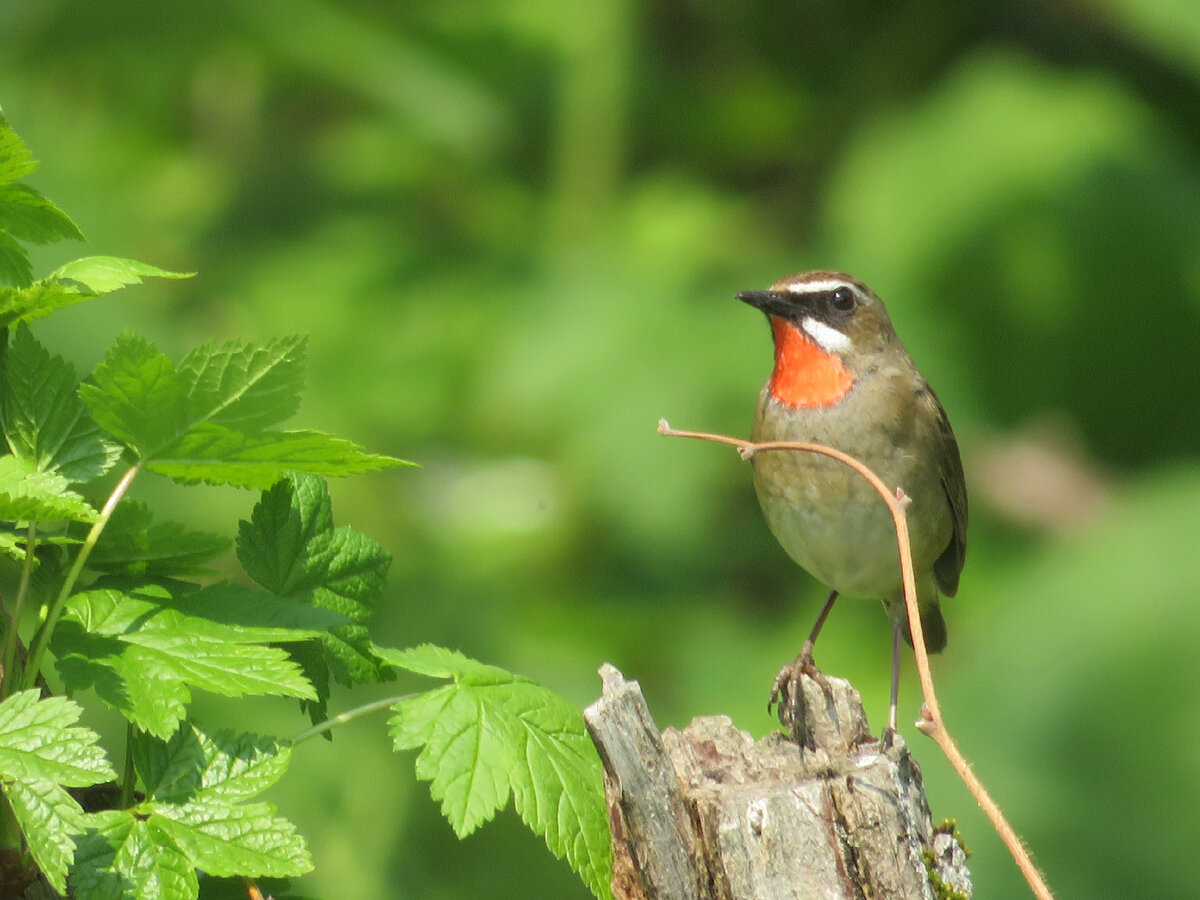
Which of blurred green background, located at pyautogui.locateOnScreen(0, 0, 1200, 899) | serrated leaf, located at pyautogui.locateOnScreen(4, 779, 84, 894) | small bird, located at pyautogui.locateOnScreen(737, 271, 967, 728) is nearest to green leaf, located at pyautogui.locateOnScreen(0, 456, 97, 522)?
serrated leaf, located at pyautogui.locateOnScreen(4, 779, 84, 894)

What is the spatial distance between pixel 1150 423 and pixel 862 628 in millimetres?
2019

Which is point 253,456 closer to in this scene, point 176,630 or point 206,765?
point 176,630

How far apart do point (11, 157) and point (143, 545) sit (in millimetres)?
530

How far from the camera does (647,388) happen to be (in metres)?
6.48

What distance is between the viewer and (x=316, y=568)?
2.19 metres

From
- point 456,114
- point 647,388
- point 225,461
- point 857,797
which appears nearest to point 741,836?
point 857,797

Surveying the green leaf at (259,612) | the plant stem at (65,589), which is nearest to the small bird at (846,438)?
the green leaf at (259,612)

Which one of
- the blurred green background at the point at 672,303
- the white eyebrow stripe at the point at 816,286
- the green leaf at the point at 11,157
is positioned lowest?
the blurred green background at the point at 672,303

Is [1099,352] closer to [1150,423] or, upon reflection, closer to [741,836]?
[1150,423]

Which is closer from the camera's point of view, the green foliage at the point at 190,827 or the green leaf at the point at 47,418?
the green foliage at the point at 190,827

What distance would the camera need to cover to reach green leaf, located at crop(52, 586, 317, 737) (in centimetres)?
185

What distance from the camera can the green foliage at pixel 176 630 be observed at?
71.2 inches

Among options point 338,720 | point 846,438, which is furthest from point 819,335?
point 338,720

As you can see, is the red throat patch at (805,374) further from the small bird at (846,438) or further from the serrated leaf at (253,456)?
the serrated leaf at (253,456)
